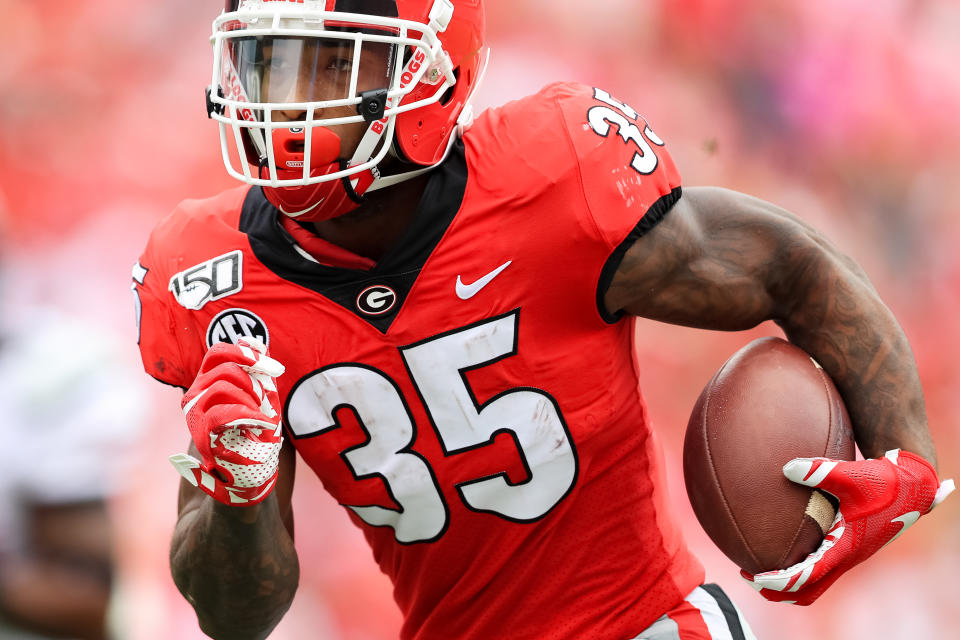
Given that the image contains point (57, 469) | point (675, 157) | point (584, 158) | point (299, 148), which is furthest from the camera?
point (675, 157)

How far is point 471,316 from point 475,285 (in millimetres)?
55

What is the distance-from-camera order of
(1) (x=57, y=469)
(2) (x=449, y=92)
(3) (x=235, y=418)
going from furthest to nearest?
(1) (x=57, y=469), (2) (x=449, y=92), (3) (x=235, y=418)

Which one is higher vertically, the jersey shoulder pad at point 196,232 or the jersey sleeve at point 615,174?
the jersey sleeve at point 615,174

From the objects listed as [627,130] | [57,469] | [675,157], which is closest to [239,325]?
[627,130]

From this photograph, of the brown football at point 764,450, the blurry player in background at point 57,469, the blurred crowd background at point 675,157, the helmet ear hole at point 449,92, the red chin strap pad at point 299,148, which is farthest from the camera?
the blurred crowd background at point 675,157

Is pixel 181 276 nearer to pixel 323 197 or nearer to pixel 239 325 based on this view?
pixel 239 325

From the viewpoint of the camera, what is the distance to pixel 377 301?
1878 mm

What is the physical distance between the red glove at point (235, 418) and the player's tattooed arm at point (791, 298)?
2.12 feet

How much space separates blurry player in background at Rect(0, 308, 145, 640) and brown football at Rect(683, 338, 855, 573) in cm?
194

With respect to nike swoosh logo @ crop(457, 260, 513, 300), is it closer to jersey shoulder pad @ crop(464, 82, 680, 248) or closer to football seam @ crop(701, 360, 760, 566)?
jersey shoulder pad @ crop(464, 82, 680, 248)

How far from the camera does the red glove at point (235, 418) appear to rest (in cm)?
155

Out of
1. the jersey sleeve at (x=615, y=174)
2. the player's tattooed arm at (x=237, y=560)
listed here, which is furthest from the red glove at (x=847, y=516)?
the player's tattooed arm at (x=237, y=560)

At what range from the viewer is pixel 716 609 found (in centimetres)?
205

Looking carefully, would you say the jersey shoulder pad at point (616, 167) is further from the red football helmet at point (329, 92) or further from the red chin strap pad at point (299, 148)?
the red chin strap pad at point (299, 148)
